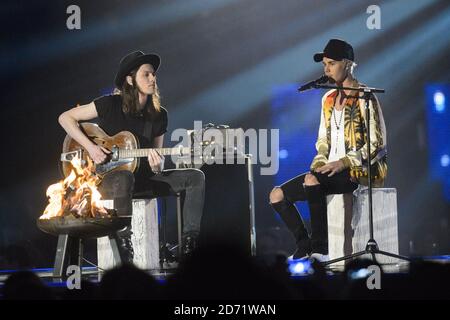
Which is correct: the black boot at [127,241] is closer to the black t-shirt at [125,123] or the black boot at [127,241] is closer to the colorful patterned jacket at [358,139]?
the black t-shirt at [125,123]

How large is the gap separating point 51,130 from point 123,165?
211 cm

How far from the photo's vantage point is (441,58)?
8758 mm

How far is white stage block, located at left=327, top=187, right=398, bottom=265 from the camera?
241 inches

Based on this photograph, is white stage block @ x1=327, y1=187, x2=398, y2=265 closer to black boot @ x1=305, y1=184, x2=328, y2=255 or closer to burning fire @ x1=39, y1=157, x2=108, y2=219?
black boot @ x1=305, y1=184, x2=328, y2=255

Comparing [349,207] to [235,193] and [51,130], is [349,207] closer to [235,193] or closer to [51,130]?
[235,193]

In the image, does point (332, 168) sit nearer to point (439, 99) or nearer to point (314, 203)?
point (314, 203)

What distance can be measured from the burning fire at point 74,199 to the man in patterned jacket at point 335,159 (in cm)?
158

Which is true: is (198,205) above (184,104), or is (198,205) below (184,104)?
below

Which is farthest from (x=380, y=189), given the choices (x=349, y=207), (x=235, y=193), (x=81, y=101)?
(x=81, y=101)

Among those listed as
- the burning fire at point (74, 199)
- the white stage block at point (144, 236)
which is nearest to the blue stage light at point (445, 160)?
the white stage block at point (144, 236)

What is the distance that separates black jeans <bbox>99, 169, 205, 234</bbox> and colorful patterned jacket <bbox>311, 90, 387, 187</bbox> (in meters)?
0.98

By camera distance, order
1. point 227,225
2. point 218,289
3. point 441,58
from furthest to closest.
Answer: point 441,58 < point 227,225 < point 218,289

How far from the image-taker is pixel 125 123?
643cm

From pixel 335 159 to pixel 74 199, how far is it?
2167mm
